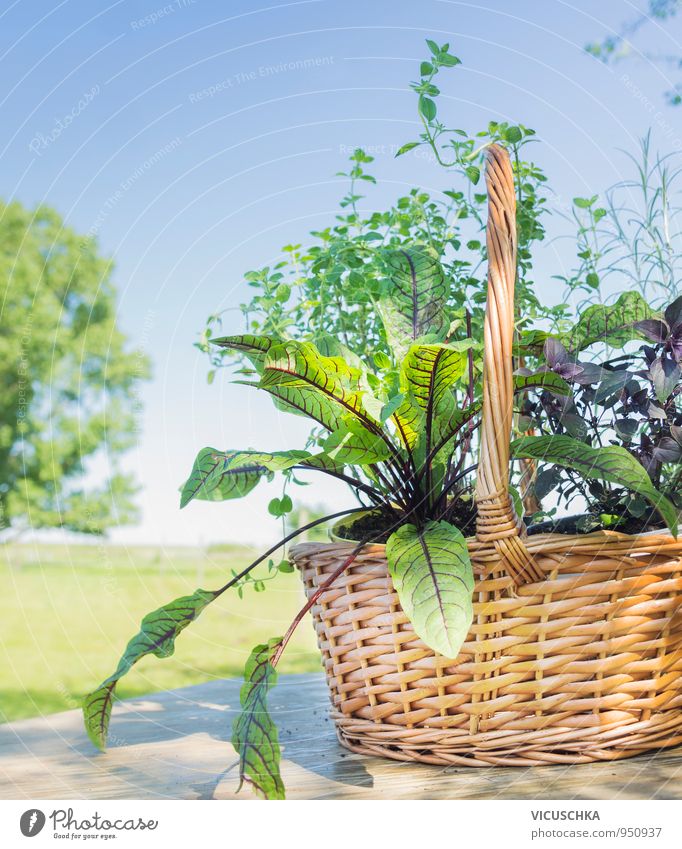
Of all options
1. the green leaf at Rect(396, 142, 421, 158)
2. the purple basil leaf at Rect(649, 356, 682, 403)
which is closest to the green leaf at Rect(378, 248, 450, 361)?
the green leaf at Rect(396, 142, 421, 158)

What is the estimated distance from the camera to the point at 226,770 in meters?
0.70

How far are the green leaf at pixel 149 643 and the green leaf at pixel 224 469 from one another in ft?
0.32

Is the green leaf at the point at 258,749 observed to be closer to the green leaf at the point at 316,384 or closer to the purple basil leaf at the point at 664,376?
the green leaf at the point at 316,384

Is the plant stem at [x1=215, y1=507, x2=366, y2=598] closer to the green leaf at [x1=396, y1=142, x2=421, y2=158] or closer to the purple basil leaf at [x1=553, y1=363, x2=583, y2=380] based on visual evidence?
the purple basil leaf at [x1=553, y1=363, x2=583, y2=380]

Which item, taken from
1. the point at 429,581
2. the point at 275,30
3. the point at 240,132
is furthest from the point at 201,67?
the point at 429,581

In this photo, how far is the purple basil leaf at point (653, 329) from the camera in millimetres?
686

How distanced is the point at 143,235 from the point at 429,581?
0.67m

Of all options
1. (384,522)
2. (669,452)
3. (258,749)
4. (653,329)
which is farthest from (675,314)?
(258,749)

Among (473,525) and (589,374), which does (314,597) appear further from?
(589,374)

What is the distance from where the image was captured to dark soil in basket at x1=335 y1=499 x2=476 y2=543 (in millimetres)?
724

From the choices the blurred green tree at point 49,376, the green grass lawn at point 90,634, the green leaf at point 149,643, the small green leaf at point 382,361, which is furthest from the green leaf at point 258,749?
the blurred green tree at point 49,376

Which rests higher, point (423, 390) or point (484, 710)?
point (423, 390)
